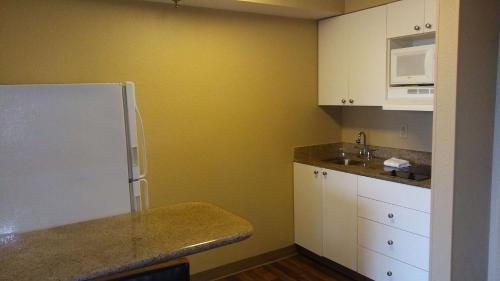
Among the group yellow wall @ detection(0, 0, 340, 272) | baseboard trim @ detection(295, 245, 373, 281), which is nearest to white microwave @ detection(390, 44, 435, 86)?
yellow wall @ detection(0, 0, 340, 272)

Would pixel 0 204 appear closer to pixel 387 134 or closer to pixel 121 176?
pixel 121 176

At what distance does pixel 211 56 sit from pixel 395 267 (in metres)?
2.12

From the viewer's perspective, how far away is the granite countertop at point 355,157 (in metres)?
2.98

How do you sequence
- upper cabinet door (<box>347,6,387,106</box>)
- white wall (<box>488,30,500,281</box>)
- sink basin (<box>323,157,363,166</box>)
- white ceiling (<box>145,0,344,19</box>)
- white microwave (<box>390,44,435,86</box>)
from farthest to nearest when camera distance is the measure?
sink basin (<box>323,157,363,166</box>), upper cabinet door (<box>347,6,387,106</box>), white ceiling (<box>145,0,344,19</box>), white microwave (<box>390,44,435,86</box>), white wall (<box>488,30,500,281</box>)

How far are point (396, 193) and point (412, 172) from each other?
13.9 inches

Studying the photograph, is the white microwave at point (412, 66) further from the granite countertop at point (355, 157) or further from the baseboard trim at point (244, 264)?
the baseboard trim at point (244, 264)

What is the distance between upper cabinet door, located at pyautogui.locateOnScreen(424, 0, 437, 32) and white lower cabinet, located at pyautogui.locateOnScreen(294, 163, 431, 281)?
1131mm

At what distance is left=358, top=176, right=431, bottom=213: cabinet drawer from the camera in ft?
8.63

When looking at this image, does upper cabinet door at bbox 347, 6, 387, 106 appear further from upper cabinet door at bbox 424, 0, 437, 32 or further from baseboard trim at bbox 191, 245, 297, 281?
baseboard trim at bbox 191, 245, 297, 281

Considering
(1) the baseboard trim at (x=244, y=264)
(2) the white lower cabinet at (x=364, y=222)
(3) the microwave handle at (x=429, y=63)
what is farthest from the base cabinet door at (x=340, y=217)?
(3) the microwave handle at (x=429, y=63)

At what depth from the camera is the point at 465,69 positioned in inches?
78.4

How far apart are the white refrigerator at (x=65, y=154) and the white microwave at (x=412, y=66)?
6.53 feet

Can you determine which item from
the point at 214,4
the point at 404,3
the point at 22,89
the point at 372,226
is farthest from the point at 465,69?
the point at 22,89

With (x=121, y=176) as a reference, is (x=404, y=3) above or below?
above
